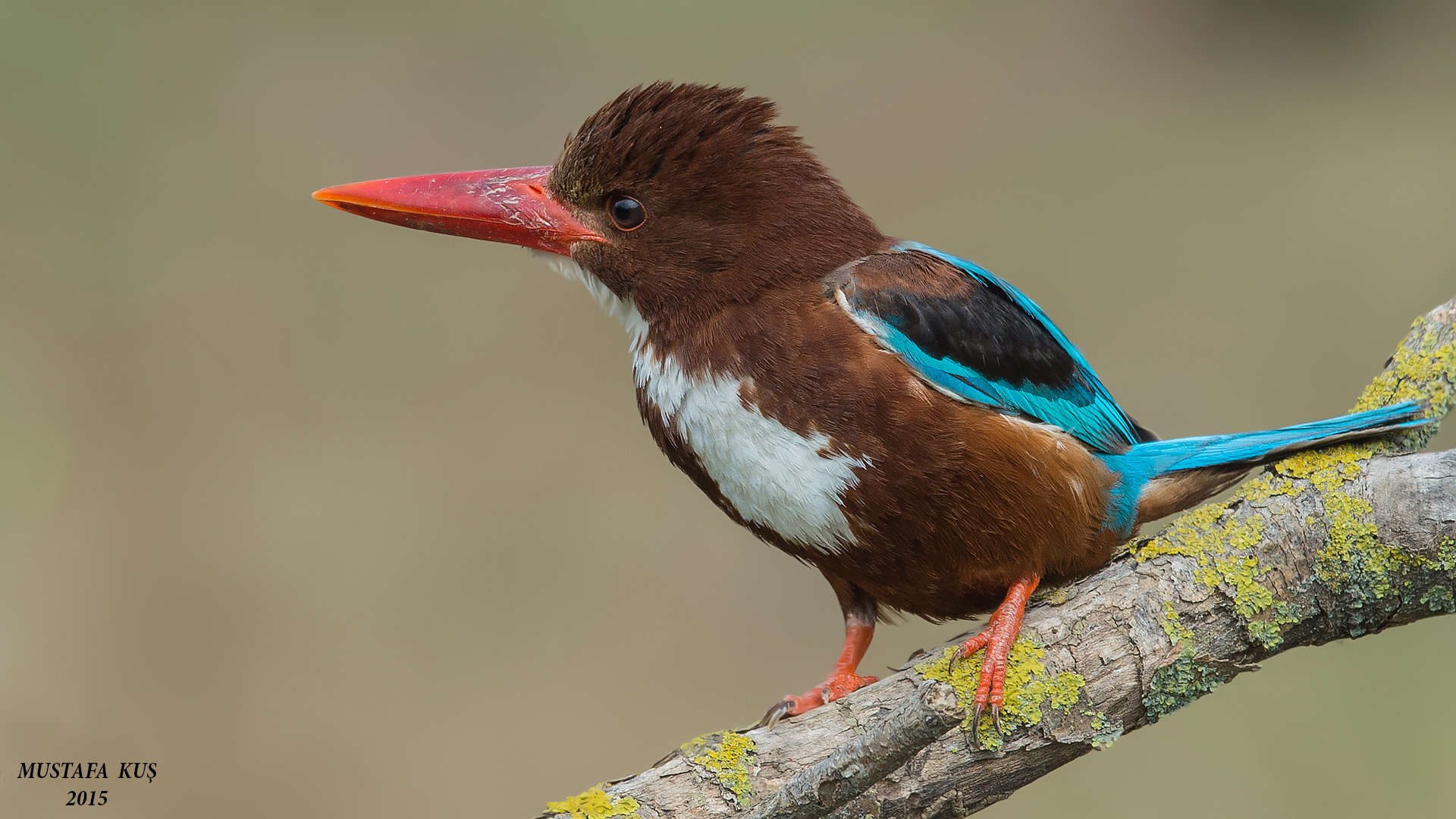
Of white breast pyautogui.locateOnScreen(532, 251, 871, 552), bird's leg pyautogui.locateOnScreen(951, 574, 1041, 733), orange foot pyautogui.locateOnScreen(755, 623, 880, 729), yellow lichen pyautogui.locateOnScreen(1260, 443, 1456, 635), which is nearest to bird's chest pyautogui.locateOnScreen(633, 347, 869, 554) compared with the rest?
white breast pyautogui.locateOnScreen(532, 251, 871, 552)

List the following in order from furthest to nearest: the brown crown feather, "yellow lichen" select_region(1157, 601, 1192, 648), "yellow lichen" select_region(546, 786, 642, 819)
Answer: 1. the brown crown feather
2. "yellow lichen" select_region(1157, 601, 1192, 648)
3. "yellow lichen" select_region(546, 786, 642, 819)

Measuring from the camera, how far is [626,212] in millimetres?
2383

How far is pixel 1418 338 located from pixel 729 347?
1646 millimetres

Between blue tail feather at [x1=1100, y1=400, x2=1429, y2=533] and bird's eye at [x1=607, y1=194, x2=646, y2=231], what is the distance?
1128mm

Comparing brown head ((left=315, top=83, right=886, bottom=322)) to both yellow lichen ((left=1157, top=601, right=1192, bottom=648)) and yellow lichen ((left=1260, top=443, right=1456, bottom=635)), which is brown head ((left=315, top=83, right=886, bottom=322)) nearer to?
yellow lichen ((left=1157, top=601, right=1192, bottom=648))

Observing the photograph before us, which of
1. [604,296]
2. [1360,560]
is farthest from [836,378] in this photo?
[1360,560]

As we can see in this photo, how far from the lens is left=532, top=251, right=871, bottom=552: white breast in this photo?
82.0 inches

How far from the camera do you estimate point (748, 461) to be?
212 centimetres

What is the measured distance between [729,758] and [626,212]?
3.77 ft

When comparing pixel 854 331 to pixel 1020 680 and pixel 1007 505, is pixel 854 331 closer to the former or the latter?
pixel 1007 505

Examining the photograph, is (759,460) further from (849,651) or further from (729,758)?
(849,651)

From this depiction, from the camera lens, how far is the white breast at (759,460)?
2.08 metres

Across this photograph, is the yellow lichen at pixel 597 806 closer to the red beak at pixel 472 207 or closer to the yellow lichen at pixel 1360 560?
the red beak at pixel 472 207

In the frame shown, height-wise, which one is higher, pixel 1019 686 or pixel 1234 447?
pixel 1234 447
